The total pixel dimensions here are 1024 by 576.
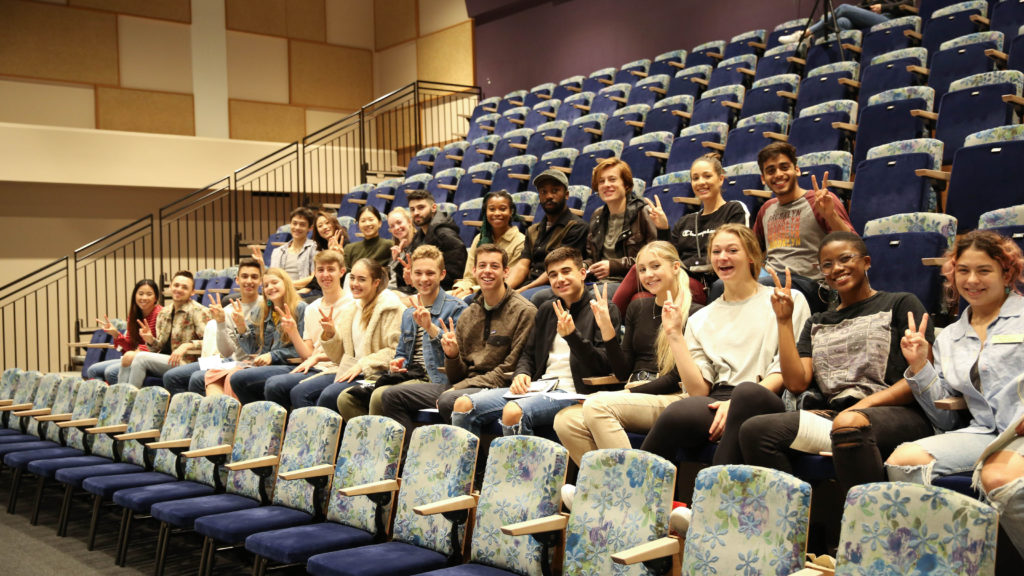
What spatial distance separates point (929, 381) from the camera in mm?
2330

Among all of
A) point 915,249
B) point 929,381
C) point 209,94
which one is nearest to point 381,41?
point 209,94

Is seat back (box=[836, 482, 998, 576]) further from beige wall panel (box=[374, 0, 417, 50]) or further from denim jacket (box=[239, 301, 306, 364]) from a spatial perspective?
beige wall panel (box=[374, 0, 417, 50])

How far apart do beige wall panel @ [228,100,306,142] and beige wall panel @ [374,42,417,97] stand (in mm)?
1208

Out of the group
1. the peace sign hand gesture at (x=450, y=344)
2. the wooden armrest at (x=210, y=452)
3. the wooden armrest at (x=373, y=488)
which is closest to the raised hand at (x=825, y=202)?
the peace sign hand gesture at (x=450, y=344)

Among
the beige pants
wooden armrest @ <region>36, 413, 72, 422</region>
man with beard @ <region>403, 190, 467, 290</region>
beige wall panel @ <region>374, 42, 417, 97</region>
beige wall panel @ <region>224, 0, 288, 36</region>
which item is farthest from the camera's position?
beige wall panel @ <region>374, 42, 417, 97</region>

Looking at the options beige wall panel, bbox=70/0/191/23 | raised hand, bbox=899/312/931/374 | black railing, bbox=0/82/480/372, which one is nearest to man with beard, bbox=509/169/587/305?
raised hand, bbox=899/312/931/374

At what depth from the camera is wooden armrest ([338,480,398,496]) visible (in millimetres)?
2633

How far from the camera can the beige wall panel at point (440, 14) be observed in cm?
1036

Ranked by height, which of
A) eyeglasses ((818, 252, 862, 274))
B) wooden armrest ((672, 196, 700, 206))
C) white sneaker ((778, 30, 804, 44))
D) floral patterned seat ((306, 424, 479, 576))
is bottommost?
floral patterned seat ((306, 424, 479, 576))

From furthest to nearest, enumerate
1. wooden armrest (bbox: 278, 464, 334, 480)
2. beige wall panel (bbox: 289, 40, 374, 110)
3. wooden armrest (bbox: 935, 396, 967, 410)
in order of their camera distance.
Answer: beige wall panel (bbox: 289, 40, 374, 110) < wooden armrest (bbox: 278, 464, 334, 480) < wooden armrest (bbox: 935, 396, 967, 410)

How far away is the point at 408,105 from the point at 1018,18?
7045mm

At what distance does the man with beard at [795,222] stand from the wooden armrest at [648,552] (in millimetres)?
1585

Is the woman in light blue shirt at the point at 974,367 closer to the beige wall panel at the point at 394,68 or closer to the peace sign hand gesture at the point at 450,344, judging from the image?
the peace sign hand gesture at the point at 450,344

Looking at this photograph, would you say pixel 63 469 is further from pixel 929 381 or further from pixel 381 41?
pixel 381 41
